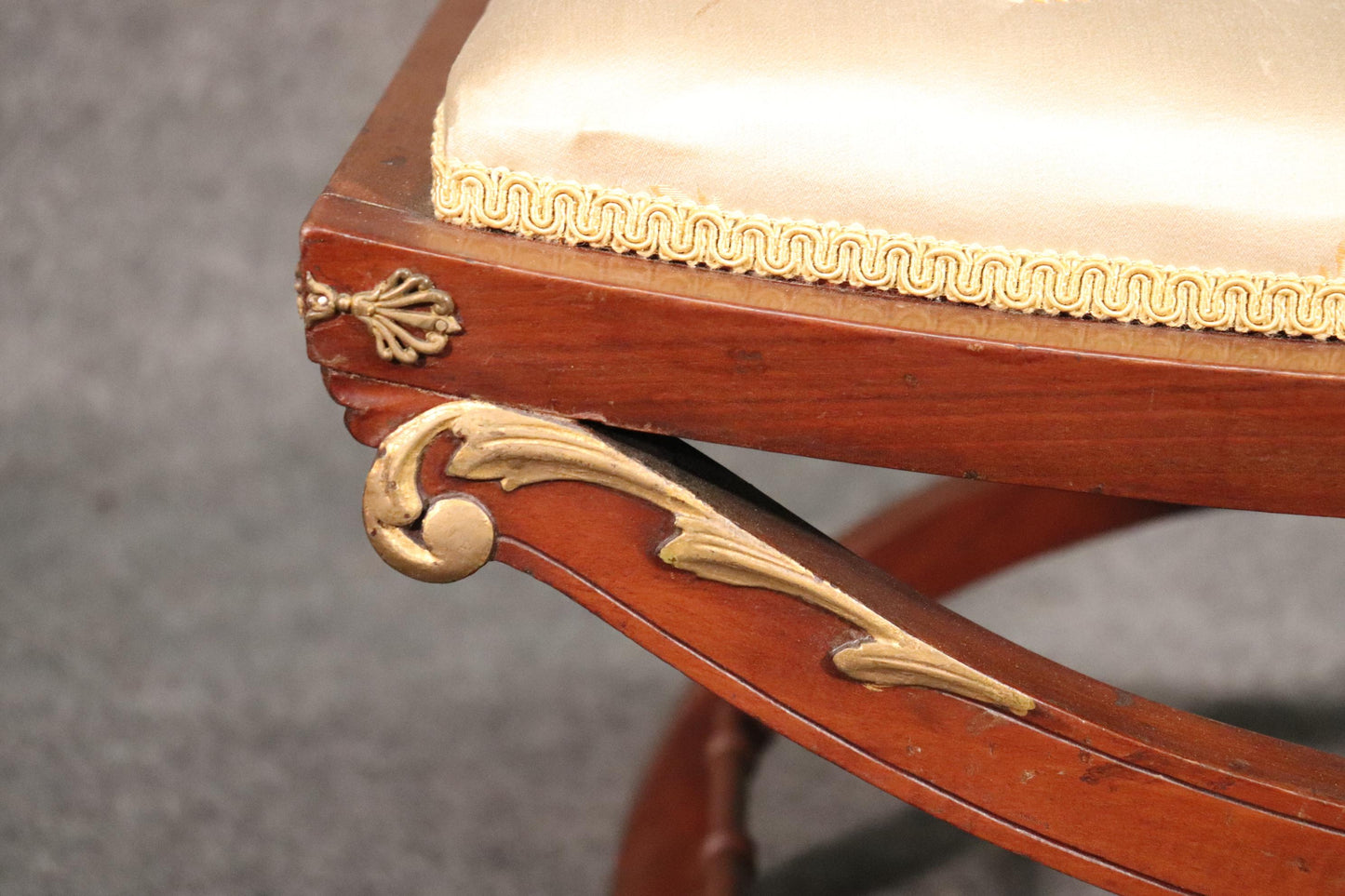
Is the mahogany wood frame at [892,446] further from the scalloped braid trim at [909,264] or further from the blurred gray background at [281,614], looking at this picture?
the blurred gray background at [281,614]

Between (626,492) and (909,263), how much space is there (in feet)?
0.41

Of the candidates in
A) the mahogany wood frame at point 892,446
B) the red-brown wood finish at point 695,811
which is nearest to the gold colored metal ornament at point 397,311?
the mahogany wood frame at point 892,446

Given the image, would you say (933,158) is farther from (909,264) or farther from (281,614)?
(281,614)

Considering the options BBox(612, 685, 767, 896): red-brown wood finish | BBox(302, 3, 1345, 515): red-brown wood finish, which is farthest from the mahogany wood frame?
BBox(612, 685, 767, 896): red-brown wood finish

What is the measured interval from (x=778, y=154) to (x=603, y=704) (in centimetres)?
73

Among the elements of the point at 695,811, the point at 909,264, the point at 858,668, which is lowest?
the point at 695,811

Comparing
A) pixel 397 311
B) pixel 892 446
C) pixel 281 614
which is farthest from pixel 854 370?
pixel 281 614

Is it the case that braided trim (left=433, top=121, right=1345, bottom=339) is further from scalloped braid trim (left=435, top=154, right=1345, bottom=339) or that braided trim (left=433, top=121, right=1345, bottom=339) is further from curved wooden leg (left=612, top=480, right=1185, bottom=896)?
curved wooden leg (left=612, top=480, right=1185, bottom=896)

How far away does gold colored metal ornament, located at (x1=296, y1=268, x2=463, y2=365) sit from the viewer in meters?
0.54

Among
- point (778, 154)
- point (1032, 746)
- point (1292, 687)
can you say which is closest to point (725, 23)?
point (778, 154)

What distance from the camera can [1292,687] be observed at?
48.2 inches

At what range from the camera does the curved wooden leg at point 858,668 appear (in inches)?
22.0

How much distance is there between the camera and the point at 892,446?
55 cm

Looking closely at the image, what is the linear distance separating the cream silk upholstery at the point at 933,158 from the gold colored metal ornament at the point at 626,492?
69mm
